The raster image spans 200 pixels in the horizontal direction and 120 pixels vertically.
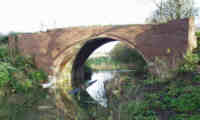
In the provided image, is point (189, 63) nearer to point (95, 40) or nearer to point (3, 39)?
point (95, 40)

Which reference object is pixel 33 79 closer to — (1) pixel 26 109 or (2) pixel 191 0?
(1) pixel 26 109

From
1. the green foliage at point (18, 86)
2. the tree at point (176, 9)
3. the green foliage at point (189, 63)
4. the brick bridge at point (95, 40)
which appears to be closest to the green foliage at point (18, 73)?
the green foliage at point (18, 86)

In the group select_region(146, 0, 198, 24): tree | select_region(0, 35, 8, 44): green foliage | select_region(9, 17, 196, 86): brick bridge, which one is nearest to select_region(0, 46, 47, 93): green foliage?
select_region(9, 17, 196, 86): brick bridge

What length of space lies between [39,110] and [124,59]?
11377 mm

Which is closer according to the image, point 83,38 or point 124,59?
point 83,38

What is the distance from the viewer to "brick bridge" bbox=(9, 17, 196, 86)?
25.7ft

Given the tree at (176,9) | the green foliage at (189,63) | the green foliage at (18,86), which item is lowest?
the green foliage at (18,86)

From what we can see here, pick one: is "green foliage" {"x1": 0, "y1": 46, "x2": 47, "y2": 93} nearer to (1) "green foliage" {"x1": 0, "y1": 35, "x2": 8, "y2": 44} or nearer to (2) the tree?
(1) "green foliage" {"x1": 0, "y1": 35, "x2": 8, "y2": 44}

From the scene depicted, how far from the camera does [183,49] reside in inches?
299

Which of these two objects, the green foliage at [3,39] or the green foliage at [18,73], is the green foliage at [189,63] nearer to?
the green foliage at [18,73]

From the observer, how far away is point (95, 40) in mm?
11117

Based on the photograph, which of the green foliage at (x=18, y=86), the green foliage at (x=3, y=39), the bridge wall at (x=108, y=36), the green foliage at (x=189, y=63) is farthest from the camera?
the green foliage at (x=3, y=39)

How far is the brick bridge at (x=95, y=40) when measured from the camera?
25.7 feet

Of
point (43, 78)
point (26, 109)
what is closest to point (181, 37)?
point (26, 109)
